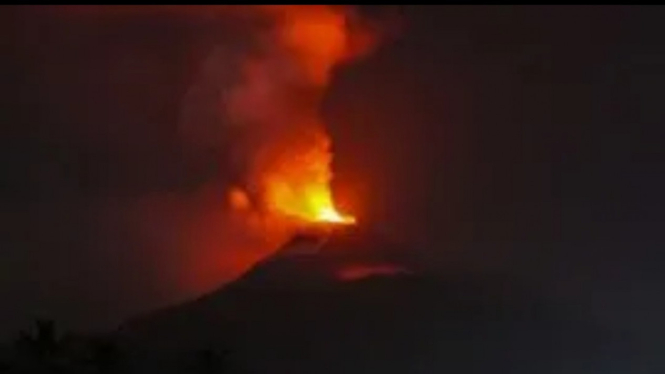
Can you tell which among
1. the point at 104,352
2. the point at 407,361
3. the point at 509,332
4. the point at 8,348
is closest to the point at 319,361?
the point at 407,361

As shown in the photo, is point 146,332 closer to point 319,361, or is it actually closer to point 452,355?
point 319,361

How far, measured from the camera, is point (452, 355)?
151250 millimetres

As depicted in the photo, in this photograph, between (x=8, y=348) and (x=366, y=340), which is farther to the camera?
(x=366, y=340)

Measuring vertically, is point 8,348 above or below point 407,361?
below

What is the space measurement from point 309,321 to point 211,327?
21.1 m

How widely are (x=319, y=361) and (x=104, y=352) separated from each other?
290ft

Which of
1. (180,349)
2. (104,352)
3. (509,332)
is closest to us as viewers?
(104,352)

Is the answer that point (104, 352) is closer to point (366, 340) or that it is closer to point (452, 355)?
point (452, 355)

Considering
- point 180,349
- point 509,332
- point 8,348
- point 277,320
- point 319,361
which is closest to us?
point 8,348

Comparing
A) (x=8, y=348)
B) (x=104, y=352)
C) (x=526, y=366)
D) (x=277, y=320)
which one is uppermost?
(x=277, y=320)

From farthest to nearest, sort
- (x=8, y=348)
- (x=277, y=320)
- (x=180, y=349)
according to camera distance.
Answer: (x=277, y=320) → (x=180, y=349) → (x=8, y=348)

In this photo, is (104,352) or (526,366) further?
(526,366)

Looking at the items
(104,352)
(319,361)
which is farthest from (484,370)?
(104,352)

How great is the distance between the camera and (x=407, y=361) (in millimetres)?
144250
